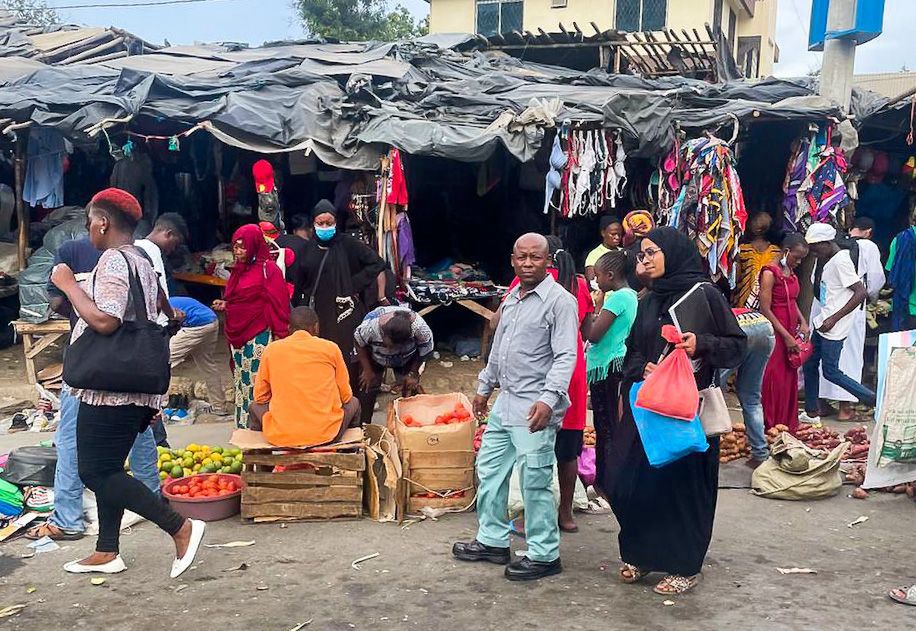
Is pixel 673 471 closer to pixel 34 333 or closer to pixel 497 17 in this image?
pixel 34 333

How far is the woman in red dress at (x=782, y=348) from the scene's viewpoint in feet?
23.7

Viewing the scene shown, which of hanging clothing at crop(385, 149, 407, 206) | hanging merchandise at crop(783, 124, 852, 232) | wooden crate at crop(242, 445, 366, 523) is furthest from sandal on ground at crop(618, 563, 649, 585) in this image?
hanging merchandise at crop(783, 124, 852, 232)

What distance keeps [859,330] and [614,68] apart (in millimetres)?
7055

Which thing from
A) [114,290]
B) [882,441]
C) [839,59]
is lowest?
[882,441]

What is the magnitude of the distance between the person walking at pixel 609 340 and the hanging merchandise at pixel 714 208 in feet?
10.6

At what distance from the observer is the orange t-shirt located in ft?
17.0

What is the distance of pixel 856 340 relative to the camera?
821cm

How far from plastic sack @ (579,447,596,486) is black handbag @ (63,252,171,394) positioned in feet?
9.73

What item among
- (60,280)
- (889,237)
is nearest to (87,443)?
(60,280)

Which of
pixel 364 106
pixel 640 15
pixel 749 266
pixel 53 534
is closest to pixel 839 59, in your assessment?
pixel 749 266

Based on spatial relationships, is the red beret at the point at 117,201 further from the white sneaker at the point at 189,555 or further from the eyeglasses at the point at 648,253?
the eyeglasses at the point at 648,253

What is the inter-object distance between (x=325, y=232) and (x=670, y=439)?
146 inches

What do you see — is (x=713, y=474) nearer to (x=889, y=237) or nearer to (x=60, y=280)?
(x=60, y=280)

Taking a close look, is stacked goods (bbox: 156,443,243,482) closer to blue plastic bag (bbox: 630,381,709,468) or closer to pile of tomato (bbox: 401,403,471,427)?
pile of tomato (bbox: 401,403,471,427)
